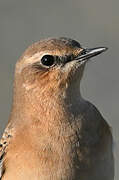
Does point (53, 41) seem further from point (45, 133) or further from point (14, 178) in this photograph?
point (14, 178)

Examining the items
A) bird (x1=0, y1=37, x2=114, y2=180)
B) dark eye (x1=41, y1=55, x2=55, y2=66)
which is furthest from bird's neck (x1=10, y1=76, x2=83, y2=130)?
dark eye (x1=41, y1=55, x2=55, y2=66)

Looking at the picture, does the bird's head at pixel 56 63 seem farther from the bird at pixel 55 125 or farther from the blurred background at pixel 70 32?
the blurred background at pixel 70 32

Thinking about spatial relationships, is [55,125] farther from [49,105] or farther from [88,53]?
[88,53]

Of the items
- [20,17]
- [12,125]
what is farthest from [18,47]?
[12,125]

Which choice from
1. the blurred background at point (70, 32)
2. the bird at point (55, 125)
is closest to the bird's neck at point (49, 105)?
the bird at point (55, 125)

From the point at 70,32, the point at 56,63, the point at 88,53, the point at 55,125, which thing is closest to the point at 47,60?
the point at 56,63

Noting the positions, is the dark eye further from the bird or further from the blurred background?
the blurred background

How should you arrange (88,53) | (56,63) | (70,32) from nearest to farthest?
(56,63)
(88,53)
(70,32)
